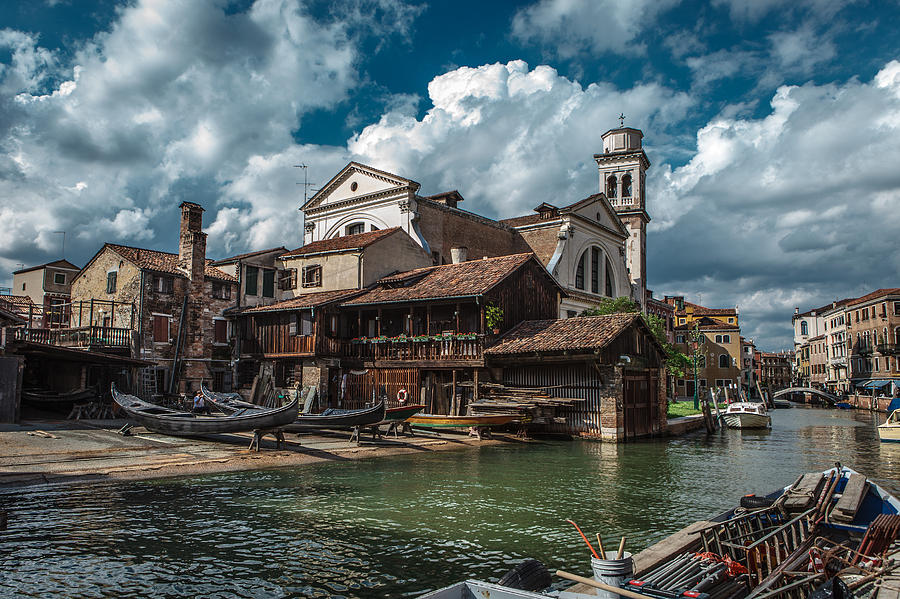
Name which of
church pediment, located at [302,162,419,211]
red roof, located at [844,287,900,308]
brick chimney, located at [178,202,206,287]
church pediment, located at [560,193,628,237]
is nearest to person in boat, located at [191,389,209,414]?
brick chimney, located at [178,202,206,287]

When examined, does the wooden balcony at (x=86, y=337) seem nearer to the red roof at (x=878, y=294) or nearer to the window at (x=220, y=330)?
the window at (x=220, y=330)

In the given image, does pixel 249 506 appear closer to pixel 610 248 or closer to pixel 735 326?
pixel 610 248

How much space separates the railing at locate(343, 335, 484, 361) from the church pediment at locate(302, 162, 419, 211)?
10667mm

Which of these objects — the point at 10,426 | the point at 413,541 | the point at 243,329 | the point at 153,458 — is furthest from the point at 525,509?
the point at 243,329

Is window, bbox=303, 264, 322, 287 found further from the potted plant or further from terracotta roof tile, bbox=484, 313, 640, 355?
terracotta roof tile, bbox=484, 313, 640, 355

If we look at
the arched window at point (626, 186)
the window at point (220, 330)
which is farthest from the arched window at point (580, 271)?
the window at point (220, 330)

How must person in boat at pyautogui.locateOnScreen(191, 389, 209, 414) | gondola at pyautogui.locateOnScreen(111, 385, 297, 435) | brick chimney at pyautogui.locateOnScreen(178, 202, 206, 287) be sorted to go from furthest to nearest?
brick chimney at pyautogui.locateOnScreen(178, 202, 206, 287), person in boat at pyautogui.locateOnScreen(191, 389, 209, 414), gondola at pyautogui.locateOnScreen(111, 385, 297, 435)

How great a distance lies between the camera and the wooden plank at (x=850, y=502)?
8758 mm

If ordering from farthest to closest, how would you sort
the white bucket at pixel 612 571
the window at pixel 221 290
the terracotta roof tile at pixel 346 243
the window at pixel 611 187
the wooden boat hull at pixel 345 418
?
the window at pixel 611 187 < the window at pixel 221 290 < the terracotta roof tile at pixel 346 243 < the wooden boat hull at pixel 345 418 < the white bucket at pixel 612 571

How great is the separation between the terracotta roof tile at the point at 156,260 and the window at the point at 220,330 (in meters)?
2.02

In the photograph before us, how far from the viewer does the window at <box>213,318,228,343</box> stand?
30422 millimetres

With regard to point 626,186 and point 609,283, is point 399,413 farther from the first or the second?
point 626,186

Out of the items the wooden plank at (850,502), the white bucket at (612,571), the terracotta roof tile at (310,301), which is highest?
the terracotta roof tile at (310,301)

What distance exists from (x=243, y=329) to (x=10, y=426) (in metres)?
11.5
